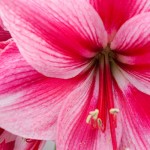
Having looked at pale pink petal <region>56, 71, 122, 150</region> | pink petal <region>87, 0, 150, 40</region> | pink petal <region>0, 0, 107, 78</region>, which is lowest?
pale pink petal <region>56, 71, 122, 150</region>

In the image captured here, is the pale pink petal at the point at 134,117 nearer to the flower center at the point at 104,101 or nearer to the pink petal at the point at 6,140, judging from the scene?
the flower center at the point at 104,101

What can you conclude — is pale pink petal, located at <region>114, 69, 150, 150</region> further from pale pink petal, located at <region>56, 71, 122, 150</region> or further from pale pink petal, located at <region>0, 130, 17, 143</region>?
pale pink petal, located at <region>0, 130, 17, 143</region>

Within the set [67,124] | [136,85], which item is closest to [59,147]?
[67,124]

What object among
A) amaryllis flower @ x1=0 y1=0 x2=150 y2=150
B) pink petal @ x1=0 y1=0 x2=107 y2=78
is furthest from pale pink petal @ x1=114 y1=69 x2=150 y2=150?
pink petal @ x1=0 y1=0 x2=107 y2=78

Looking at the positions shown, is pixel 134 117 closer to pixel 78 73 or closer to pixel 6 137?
pixel 78 73

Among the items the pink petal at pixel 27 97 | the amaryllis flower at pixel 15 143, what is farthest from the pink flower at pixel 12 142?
the pink petal at pixel 27 97

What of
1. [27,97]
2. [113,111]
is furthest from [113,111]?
[27,97]
